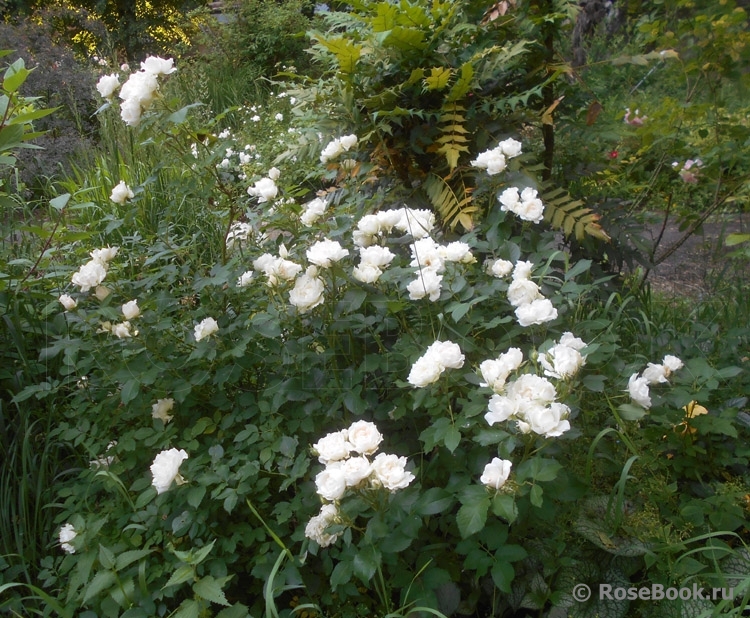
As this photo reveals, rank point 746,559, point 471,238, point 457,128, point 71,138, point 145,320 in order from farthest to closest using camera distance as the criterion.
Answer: point 71,138 < point 457,128 < point 145,320 < point 471,238 < point 746,559

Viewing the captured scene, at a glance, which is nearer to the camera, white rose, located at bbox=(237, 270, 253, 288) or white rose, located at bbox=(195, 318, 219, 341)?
white rose, located at bbox=(195, 318, 219, 341)

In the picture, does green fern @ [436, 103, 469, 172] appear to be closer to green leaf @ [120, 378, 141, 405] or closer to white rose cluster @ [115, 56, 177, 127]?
white rose cluster @ [115, 56, 177, 127]

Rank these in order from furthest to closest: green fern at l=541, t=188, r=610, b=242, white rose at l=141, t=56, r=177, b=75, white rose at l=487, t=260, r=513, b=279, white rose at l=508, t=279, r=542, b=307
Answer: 1. green fern at l=541, t=188, r=610, b=242
2. white rose at l=141, t=56, r=177, b=75
3. white rose at l=487, t=260, r=513, b=279
4. white rose at l=508, t=279, r=542, b=307

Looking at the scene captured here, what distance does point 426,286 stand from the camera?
1.50 meters

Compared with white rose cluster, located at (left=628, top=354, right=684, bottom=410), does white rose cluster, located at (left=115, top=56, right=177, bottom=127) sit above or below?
above

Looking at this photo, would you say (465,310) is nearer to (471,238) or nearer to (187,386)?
(471,238)

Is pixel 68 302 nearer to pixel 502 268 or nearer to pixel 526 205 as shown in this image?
pixel 502 268

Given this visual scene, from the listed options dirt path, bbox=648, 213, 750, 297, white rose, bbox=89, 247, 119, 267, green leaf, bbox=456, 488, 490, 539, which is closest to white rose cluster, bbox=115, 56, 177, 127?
white rose, bbox=89, 247, 119, 267

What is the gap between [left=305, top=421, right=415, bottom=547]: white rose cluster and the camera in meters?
1.20

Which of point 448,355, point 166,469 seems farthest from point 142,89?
point 448,355

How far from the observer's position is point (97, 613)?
5.02ft

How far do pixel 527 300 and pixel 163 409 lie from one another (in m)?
1.06

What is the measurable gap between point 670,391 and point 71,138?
482cm

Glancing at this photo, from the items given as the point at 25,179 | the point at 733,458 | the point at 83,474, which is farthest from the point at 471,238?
the point at 25,179
